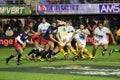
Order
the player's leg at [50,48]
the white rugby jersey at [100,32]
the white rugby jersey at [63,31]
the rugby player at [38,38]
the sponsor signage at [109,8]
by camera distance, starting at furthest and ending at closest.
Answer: the sponsor signage at [109,8]
the white rugby jersey at [100,32]
the white rugby jersey at [63,31]
the rugby player at [38,38]
the player's leg at [50,48]

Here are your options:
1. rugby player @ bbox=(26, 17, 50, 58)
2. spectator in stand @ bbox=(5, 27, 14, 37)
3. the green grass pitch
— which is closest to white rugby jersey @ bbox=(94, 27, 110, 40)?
rugby player @ bbox=(26, 17, 50, 58)

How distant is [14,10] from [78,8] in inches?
211

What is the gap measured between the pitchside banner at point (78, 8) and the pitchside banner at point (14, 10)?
3.70ft

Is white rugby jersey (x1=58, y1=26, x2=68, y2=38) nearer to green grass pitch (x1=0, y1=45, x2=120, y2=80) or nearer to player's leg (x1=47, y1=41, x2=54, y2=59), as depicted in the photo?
player's leg (x1=47, y1=41, x2=54, y2=59)

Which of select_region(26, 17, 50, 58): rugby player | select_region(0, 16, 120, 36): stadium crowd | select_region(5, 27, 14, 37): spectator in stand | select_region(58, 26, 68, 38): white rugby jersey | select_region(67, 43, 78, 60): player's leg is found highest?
select_region(58, 26, 68, 38): white rugby jersey

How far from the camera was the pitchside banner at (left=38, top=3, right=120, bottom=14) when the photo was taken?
35.6 meters

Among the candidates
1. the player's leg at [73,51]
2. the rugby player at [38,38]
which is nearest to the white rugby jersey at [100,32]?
the player's leg at [73,51]

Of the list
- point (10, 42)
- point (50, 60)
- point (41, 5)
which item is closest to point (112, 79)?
point (50, 60)

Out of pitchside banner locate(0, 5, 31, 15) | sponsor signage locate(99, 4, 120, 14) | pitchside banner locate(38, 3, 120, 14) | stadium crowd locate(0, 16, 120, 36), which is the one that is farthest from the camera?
sponsor signage locate(99, 4, 120, 14)

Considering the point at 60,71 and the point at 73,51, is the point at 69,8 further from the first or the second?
the point at 60,71

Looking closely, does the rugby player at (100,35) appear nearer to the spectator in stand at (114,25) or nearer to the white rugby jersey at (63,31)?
the white rugby jersey at (63,31)

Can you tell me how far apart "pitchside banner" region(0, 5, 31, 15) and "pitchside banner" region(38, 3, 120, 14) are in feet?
3.70

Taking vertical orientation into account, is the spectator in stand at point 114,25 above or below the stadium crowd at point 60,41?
below

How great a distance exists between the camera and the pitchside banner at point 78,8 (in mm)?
35562
